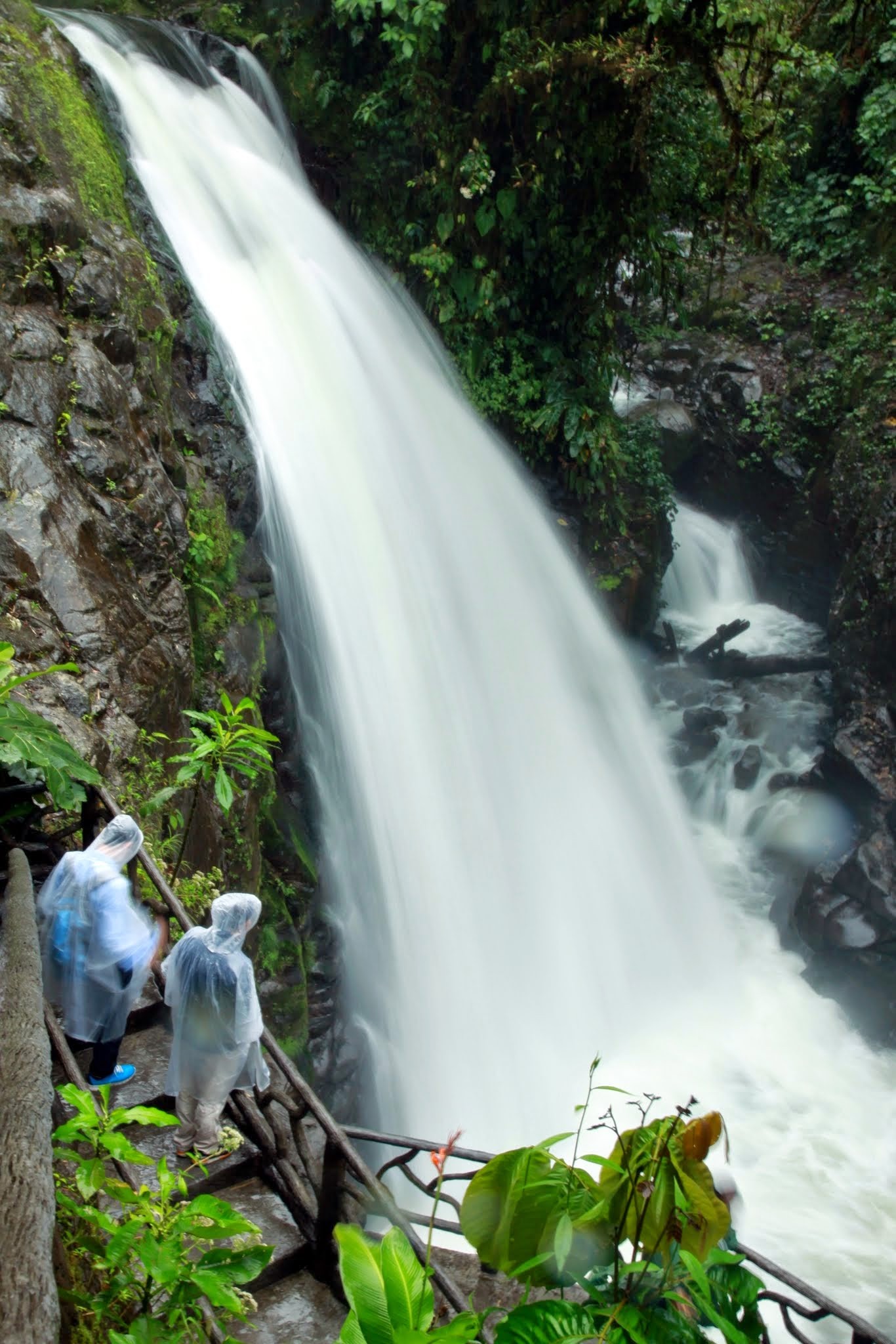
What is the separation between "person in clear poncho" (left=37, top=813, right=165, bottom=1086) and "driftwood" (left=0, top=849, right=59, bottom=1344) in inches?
29.9

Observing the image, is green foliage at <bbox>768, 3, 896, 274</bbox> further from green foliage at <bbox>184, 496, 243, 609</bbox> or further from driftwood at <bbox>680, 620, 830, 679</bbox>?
green foliage at <bbox>184, 496, 243, 609</bbox>

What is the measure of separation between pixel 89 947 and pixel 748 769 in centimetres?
938

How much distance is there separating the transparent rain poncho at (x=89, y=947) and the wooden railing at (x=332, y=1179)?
9.4 inches

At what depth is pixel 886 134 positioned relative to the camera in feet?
40.7

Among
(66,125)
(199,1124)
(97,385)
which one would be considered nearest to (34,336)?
(97,385)

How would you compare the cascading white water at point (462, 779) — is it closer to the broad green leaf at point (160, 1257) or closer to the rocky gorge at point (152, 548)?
the rocky gorge at point (152, 548)

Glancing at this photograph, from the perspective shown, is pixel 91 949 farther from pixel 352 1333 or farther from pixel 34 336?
pixel 34 336

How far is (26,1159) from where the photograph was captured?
1.84 metres

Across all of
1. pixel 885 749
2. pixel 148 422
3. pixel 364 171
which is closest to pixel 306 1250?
pixel 148 422

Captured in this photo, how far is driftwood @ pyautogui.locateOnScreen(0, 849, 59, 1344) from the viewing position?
1.53 meters

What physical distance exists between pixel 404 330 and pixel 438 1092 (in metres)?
7.70

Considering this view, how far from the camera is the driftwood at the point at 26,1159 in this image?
1.53 metres

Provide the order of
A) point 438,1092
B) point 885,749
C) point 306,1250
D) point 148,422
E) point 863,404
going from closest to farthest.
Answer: point 306,1250 < point 148,422 < point 438,1092 < point 885,749 < point 863,404

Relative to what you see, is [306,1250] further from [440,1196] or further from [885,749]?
[885,749]
